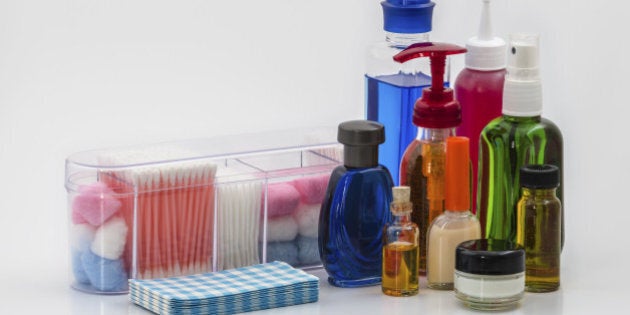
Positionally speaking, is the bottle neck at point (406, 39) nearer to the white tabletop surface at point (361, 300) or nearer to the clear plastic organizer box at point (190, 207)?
Result: the clear plastic organizer box at point (190, 207)

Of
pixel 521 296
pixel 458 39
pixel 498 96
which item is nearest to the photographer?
pixel 521 296

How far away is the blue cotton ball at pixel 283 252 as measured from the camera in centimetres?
153

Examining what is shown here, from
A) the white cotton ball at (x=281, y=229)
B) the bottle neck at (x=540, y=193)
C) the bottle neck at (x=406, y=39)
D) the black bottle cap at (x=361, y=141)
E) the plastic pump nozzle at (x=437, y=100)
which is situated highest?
the bottle neck at (x=406, y=39)

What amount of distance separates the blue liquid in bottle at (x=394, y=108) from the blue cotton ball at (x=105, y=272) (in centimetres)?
30

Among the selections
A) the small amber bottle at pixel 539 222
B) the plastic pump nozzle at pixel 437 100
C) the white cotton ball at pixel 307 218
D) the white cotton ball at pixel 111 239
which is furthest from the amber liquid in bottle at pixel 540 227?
the white cotton ball at pixel 111 239

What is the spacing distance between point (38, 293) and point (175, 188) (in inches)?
6.5

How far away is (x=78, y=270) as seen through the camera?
1.49m

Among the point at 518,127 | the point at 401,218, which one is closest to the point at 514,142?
the point at 518,127

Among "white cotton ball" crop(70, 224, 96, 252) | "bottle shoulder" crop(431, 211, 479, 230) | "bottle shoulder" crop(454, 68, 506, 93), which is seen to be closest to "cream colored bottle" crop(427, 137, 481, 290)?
"bottle shoulder" crop(431, 211, 479, 230)

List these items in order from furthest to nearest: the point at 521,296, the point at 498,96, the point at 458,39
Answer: the point at 458,39
the point at 498,96
the point at 521,296

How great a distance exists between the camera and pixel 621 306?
56.9 inches

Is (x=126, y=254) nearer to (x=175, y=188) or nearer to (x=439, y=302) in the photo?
(x=175, y=188)

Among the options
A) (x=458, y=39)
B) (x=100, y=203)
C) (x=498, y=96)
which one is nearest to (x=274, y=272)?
(x=100, y=203)

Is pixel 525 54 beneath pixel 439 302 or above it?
above
